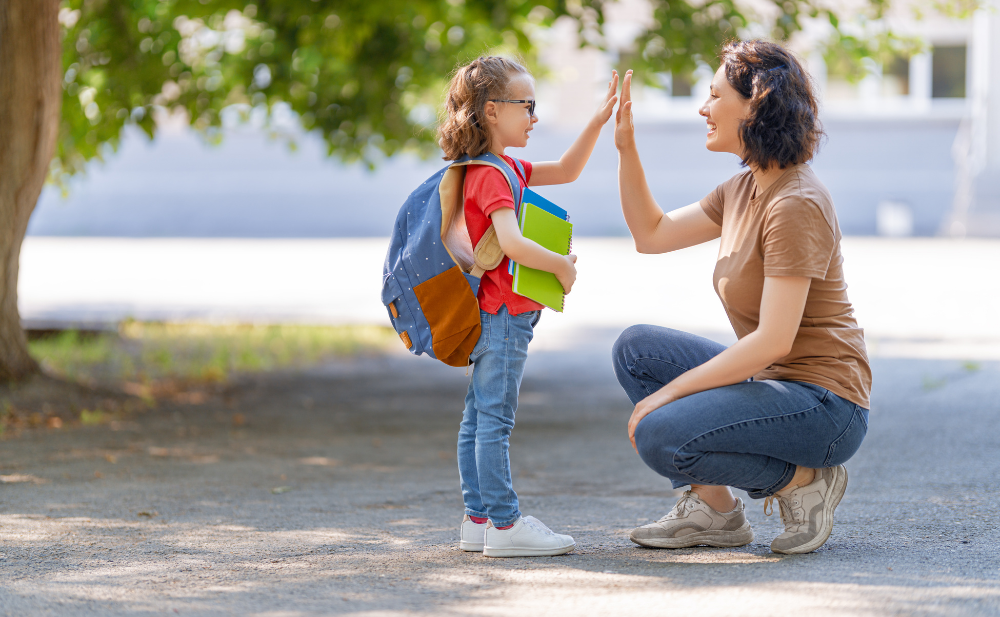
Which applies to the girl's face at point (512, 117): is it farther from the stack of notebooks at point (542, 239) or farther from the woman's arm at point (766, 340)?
the woman's arm at point (766, 340)

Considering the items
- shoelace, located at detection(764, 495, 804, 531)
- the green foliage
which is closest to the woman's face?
shoelace, located at detection(764, 495, 804, 531)

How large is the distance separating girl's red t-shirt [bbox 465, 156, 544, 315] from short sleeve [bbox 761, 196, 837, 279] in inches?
28.0

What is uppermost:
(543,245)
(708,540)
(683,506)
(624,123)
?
(624,123)

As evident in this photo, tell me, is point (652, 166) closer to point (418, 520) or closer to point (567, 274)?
point (418, 520)

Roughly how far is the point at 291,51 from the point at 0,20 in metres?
2.62

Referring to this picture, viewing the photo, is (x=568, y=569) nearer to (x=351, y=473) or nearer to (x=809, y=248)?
(x=809, y=248)

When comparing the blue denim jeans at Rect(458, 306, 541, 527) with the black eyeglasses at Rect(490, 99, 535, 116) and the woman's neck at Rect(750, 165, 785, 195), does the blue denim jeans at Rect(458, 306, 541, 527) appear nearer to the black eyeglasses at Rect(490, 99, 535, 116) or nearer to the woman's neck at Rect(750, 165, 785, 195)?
the black eyeglasses at Rect(490, 99, 535, 116)

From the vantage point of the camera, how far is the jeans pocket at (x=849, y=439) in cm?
300

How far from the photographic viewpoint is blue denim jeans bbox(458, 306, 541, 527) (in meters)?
3.14

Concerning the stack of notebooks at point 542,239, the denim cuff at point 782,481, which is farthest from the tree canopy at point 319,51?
the denim cuff at point 782,481

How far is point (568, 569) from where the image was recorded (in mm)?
3084

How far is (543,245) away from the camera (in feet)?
10.4

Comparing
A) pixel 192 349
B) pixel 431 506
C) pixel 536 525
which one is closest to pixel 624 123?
pixel 536 525

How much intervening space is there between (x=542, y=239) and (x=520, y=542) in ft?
3.10
